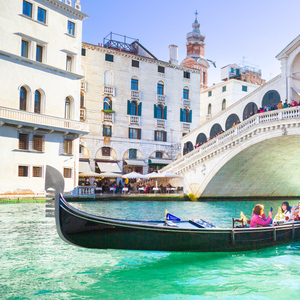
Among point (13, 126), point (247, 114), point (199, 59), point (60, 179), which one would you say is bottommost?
point (60, 179)

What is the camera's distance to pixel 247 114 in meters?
21.1

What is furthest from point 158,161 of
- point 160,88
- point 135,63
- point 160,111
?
point 135,63

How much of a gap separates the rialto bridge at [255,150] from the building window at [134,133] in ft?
10.9

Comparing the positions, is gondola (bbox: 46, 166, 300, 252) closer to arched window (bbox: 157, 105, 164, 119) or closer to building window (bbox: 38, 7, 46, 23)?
building window (bbox: 38, 7, 46, 23)

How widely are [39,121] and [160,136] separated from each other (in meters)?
9.47

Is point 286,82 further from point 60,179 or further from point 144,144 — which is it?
point 60,179

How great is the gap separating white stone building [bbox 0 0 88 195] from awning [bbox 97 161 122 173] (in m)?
3.14

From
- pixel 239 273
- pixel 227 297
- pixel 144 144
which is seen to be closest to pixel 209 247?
pixel 239 273

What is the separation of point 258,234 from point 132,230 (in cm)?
251

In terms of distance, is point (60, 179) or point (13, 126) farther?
point (13, 126)

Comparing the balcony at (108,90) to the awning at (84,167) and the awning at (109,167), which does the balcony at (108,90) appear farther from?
the awning at (84,167)

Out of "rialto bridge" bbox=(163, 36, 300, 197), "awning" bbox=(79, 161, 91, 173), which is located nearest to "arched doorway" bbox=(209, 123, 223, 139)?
"rialto bridge" bbox=(163, 36, 300, 197)

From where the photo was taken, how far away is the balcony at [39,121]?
15.7 m

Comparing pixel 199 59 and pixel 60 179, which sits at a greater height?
pixel 199 59
